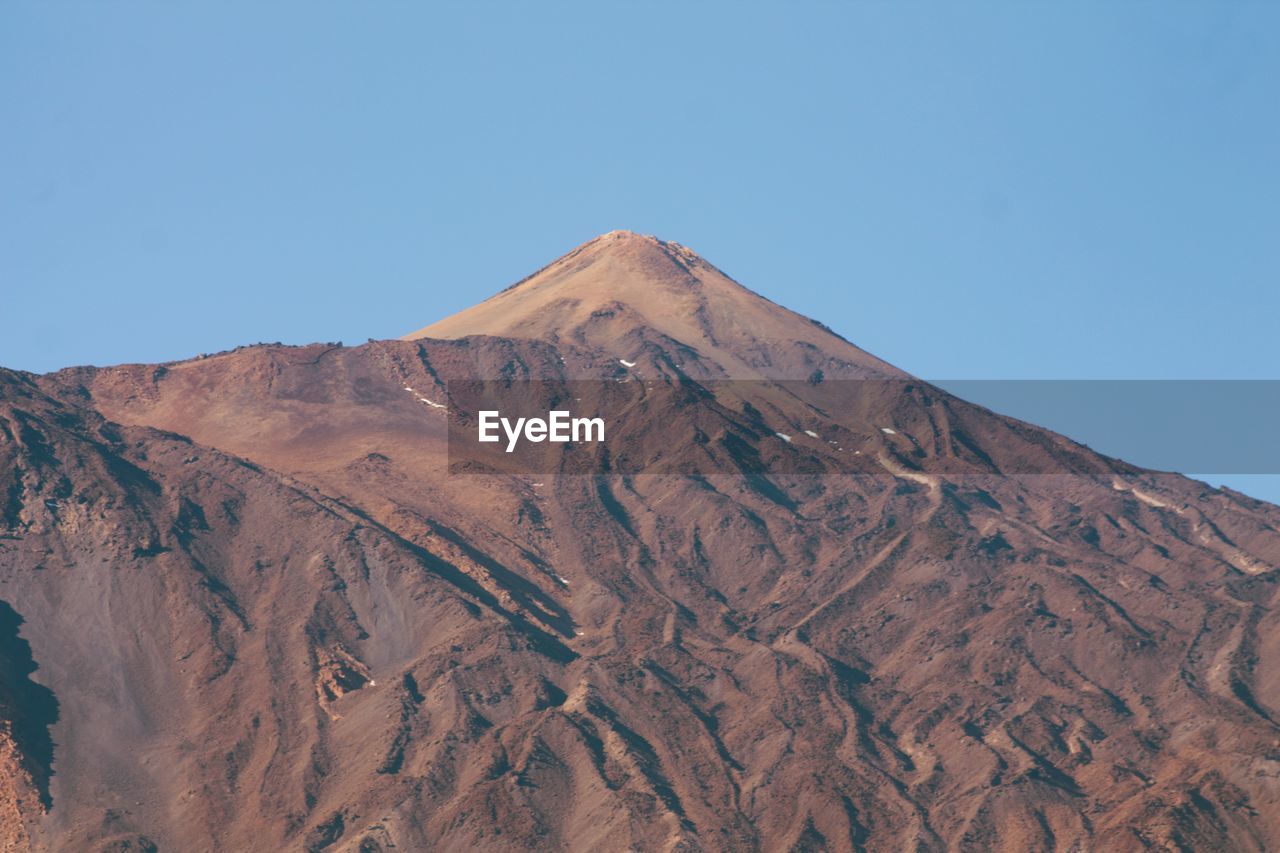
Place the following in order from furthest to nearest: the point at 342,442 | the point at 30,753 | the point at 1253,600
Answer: the point at 342,442 → the point at 1253,600 → the point at 30,753

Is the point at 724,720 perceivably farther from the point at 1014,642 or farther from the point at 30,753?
the point at 30,753

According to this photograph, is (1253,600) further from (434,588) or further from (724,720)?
(434,588)

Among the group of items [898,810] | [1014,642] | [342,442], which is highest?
[342,442]

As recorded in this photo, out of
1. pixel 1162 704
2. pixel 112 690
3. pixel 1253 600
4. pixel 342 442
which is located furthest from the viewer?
pixel 342 442

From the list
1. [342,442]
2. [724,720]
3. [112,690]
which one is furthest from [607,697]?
[342,442]

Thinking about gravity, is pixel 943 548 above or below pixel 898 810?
above

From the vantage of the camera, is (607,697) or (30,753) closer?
(30,753)
